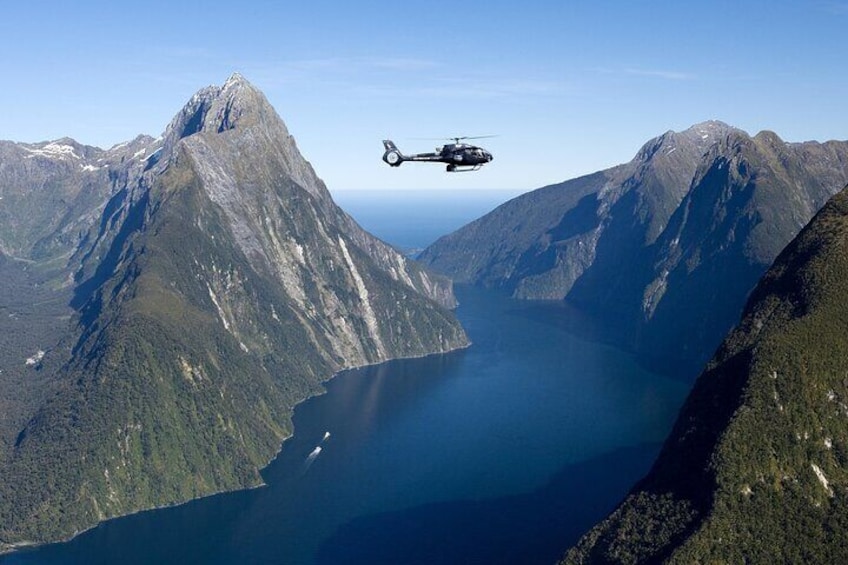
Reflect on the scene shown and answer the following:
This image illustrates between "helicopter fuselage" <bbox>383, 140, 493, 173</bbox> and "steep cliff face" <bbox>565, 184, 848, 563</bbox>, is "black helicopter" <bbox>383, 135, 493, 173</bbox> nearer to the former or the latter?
"helicopter fuselage" <bbox>383, 140, 493, 173</bbox>

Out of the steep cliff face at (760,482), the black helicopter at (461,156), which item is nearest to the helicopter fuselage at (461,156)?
the black helicopter at (461,156)

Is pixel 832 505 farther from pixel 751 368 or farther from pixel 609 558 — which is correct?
pixel 609 558

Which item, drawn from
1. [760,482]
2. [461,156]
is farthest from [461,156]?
[760,482]

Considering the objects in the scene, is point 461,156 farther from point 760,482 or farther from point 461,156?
point 760,482

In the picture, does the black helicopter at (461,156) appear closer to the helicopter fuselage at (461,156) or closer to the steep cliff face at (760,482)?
the helicopter fuselage at (461,156)

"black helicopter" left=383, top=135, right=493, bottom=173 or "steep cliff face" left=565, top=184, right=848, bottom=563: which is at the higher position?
"black helicopter" left=383, top=135, right=493, bottom=173

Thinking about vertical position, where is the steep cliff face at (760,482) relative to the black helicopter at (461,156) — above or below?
below

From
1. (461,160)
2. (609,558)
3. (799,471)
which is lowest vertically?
(609,558)

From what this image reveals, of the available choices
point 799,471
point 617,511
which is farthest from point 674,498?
point 799,471

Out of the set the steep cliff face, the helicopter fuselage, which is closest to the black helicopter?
the helicopter fuselage
